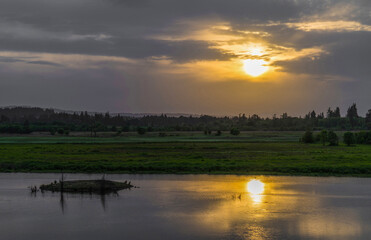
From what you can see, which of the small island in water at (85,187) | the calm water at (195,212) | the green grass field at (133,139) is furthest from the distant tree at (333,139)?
the small island in water at (85,187)

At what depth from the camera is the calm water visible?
20094 mm

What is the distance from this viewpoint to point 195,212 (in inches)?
958

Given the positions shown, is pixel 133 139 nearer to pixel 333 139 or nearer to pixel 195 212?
pixel 333 139

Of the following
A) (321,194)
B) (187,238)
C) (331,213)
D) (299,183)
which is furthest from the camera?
(299,183)

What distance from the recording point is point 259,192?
30.9 m

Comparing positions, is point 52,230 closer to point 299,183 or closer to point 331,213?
point 331,213

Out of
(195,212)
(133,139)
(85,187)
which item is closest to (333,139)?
(133,139)

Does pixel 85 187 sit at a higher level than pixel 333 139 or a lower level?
lower

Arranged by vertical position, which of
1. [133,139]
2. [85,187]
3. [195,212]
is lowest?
[195,212]

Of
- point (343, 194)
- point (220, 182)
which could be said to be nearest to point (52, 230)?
point (220, 182)

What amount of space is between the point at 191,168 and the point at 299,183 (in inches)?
469

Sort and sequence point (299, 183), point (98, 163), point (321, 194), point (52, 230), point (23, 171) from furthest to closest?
point (98, 163)
point (23, 171)
point (299, 183)
point (321, 194)
point (52, 230)

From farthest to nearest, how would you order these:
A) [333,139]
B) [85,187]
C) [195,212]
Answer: [333,139] < [85,187] < [195,212]

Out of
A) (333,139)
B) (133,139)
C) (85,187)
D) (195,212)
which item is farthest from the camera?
(133,139)
